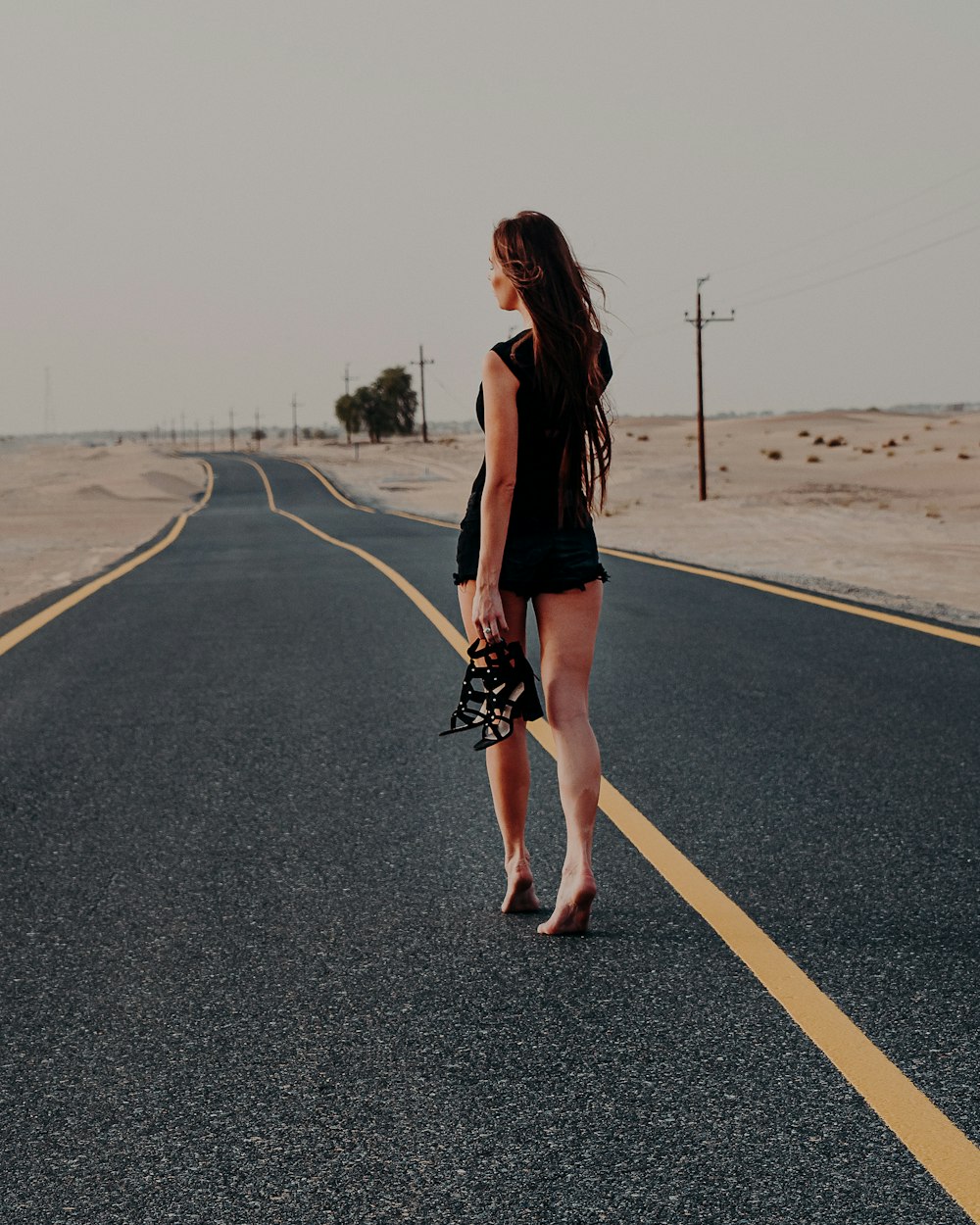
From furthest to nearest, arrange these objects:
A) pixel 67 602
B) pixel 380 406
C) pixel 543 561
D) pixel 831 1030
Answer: pixel 380 406 < pixel 67 602 < pixel 543 561 < pixel 831 1030

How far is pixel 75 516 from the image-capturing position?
35.8m

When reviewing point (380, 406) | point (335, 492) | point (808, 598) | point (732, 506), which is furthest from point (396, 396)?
point (808, 598)

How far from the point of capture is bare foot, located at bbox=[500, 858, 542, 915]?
430 centimetres

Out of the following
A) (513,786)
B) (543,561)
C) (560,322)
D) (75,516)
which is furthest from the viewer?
(75,516)

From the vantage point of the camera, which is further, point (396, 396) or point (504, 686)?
point (396, 396)

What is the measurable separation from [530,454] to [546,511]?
0.60 feet

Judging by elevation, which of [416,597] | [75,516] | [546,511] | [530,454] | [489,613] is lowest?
[416,597]

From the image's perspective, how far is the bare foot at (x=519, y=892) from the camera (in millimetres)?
4305

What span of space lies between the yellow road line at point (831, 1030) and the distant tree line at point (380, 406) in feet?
455

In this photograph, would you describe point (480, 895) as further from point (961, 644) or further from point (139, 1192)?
point (961, 644)

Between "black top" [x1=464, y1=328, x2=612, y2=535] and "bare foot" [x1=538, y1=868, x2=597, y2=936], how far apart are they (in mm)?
1067

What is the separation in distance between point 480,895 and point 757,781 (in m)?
1.80

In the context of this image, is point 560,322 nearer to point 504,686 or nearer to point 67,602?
point 504,686

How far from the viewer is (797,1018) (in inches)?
135
